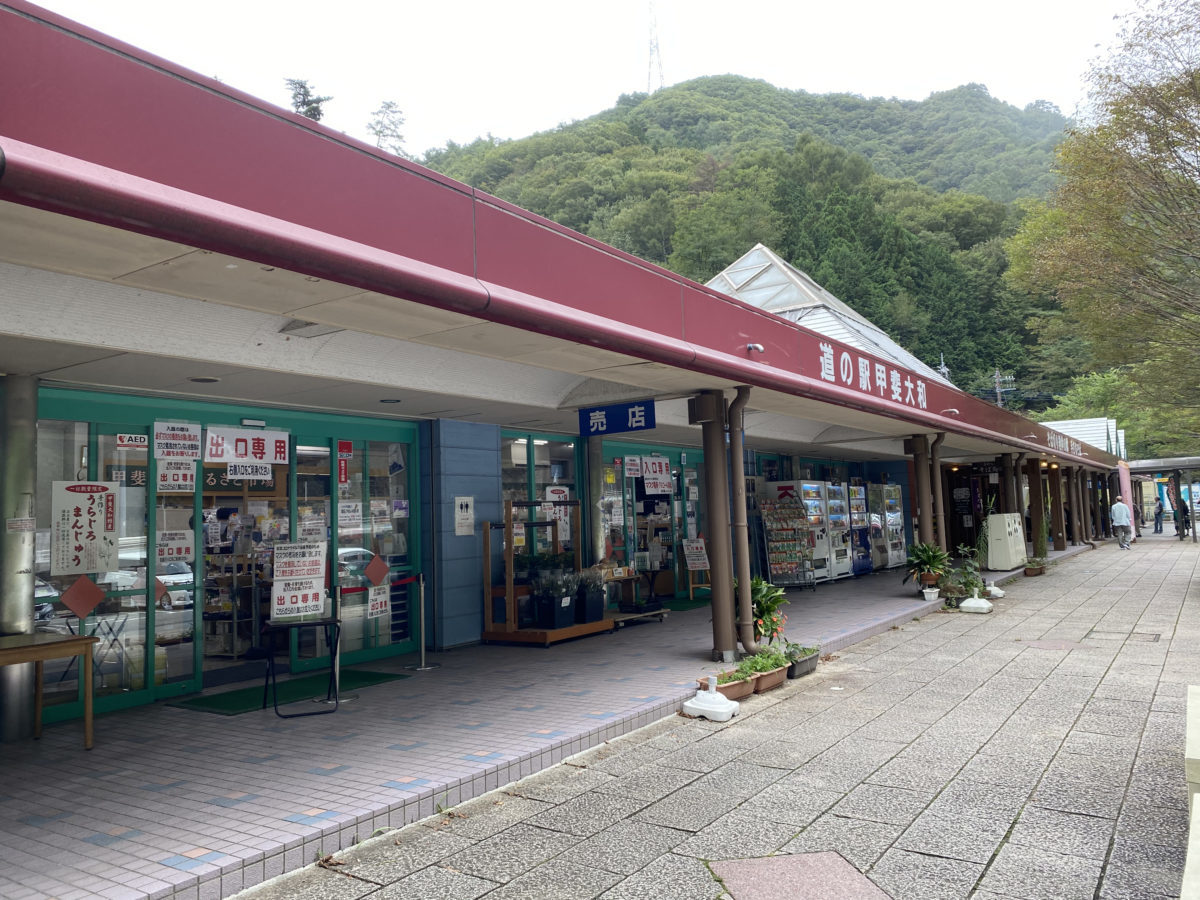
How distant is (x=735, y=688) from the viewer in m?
6.76

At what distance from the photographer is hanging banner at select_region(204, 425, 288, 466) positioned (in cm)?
735

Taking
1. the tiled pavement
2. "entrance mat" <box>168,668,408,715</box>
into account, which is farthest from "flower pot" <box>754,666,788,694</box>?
"entrance mat" <box>168,668,408,715</box>

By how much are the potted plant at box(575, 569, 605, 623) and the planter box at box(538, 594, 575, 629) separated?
1.13ft

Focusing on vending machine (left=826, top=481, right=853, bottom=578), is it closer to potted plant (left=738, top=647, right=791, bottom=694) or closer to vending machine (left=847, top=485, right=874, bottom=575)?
vending machine (left=847, top=485, right=874, bottom=575)

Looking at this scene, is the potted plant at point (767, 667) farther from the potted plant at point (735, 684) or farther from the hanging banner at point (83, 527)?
the hanging banner at point (83, 527)

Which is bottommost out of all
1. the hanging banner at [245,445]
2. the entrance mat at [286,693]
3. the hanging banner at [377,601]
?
the entrance mat at [286,693]

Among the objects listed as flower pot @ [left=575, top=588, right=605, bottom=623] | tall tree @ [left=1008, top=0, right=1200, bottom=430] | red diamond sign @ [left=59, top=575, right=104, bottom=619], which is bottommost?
flower pot @ [left=575, top=588, right=605, bottom=623]

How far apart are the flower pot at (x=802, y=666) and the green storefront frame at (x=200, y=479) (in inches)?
163

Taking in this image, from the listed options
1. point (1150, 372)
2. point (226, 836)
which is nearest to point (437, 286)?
point (226, 836)

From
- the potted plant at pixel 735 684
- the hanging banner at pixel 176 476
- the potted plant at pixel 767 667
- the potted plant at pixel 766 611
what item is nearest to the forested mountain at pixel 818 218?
the potted plant at pixel 766 611

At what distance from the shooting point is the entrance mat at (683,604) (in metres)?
12.4

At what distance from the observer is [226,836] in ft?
12.6

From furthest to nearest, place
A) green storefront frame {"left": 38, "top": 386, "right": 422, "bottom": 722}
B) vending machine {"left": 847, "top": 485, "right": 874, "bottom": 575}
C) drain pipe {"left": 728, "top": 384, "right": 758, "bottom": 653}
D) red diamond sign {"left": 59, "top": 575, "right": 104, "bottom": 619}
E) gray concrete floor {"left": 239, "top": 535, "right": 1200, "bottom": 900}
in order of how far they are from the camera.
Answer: vending machine {"left": 847, "top": 485, "right": 874, "bottom": 575}
drain pipe {"left": 728, "top": 384, "right": 758, "bottom": 653}
green storefront frame {"left": 38, "top": 386, "right": 422, "bottom": 722}
red diamond sign {"left": 59, "top": 575, "right": 104, "bottom": 619}
gray concrete floor {"left": 239, "top": 535, "right": 1200, "bottom": 900}

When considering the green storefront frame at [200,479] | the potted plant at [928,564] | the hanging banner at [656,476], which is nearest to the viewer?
the green storefront frame at [200,479]
